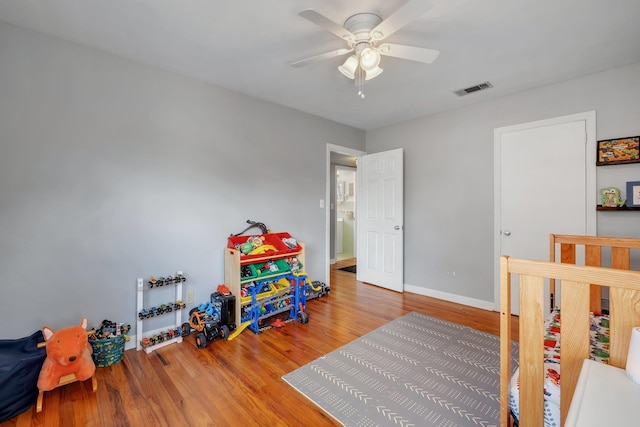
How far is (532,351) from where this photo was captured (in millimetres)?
1037

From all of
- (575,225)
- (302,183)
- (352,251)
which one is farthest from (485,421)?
(352,251)

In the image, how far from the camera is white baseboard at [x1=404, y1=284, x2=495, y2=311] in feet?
10.4

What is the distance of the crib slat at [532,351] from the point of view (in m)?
1.02

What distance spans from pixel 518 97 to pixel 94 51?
3.93 meters

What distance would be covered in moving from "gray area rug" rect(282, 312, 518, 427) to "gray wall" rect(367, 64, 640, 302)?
1.01 metres

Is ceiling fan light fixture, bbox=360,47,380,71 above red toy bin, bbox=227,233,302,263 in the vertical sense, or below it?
above

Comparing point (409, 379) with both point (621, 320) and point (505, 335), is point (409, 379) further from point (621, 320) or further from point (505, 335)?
point (621, 320)

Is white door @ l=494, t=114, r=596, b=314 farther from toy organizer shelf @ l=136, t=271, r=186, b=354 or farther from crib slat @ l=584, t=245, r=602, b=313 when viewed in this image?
toy organizer shelf @ l=136, t=271, r=186, b=354

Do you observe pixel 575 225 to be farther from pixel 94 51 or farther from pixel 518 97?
pixel 94 51

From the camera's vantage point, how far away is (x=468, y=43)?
81.4 inches

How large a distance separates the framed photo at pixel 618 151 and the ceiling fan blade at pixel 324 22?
2487mm

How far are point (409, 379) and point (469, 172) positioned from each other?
245 centimetres

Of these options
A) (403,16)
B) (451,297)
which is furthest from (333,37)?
(451,297)

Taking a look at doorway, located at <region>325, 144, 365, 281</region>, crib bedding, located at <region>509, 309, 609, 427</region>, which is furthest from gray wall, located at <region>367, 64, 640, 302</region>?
crib bedding, located at <region>509, 309, 609, 427</region>
